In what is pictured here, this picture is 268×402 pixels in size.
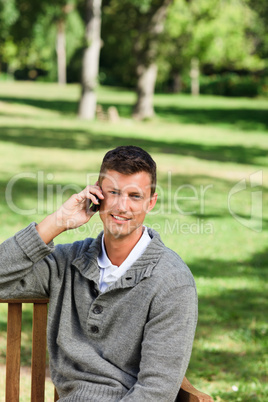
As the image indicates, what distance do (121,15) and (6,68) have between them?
53.7m

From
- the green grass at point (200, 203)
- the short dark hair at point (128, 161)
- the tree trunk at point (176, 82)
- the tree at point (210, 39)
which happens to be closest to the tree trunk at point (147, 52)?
the green grass at point (200, 203)

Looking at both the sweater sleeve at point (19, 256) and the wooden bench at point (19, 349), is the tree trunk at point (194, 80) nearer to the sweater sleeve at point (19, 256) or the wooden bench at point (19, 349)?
the wooden bench at point (19, 349)

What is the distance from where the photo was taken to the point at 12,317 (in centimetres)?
278

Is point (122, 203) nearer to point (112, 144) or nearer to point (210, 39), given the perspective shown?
point (112, 144)

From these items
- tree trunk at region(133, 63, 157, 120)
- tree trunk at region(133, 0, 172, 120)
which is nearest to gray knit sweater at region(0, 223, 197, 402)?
tree trunk at region(133, 0, 172, 120)

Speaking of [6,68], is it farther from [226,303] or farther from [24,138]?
[226,303]

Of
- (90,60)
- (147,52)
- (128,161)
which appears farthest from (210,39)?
(128,161)

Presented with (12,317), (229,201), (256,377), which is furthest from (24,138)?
(12,317)

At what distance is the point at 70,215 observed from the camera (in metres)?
2.59

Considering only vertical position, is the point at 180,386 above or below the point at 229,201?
above

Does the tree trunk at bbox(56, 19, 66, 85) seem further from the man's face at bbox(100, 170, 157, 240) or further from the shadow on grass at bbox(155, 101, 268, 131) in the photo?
the man's face at bbox(100, 170, 157, 240)

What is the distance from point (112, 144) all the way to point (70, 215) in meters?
14.7

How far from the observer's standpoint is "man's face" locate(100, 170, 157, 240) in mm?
2529

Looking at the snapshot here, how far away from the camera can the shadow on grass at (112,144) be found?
16703mm
